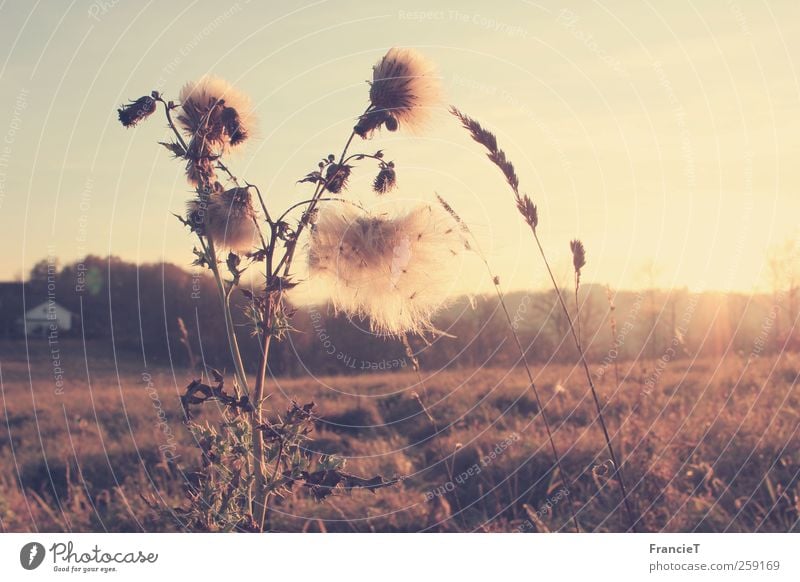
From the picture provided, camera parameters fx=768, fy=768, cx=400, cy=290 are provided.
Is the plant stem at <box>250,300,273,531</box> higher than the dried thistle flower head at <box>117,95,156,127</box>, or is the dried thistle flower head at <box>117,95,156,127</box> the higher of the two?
the dried thistle flower head at <box>117,95,156,127</box>

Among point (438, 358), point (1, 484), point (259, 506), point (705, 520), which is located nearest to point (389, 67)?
point (259, 506)

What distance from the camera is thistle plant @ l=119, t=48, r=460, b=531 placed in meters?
2.79

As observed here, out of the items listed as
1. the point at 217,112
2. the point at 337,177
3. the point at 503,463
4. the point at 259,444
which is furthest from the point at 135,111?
the point at 503,463

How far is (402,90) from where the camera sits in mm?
3100

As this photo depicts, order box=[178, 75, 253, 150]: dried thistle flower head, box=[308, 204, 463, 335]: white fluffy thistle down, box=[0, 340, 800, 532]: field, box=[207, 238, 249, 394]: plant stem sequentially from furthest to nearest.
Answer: box=[0, 340, 800, 532]: field → box=[308, 204, 463, 335]: white fluffy thistle down → box=[178, 75, 253, 150]: dried thistle flower head → box=[207, 238, 249, 394]: plant stem

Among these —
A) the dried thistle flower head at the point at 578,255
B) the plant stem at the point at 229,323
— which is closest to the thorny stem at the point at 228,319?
the plant stem at the point at 229,323

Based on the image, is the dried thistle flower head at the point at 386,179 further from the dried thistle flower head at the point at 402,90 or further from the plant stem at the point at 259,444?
the plant stem at the point at 259,444

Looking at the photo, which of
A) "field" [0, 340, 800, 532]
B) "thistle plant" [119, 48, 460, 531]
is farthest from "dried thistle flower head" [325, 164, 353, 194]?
"field" [0, 340, 800, 532]

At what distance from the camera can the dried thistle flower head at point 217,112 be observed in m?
3.15

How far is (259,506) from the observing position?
2.79 meters

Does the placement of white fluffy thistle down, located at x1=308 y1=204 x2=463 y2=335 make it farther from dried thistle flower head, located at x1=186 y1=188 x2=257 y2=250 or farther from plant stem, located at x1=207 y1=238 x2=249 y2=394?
plant stem, located at x1=207 y1=238 x2=249 y2=394

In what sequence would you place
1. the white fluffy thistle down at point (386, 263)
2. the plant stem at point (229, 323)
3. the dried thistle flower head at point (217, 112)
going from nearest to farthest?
the plant stem at point (229, 323) → the dried thistle flower head at point (217, 112) → the white fluffy thistle down at point (386, 263)

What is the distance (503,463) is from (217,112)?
458 centimetres

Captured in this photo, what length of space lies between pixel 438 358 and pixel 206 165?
17.1 metres
